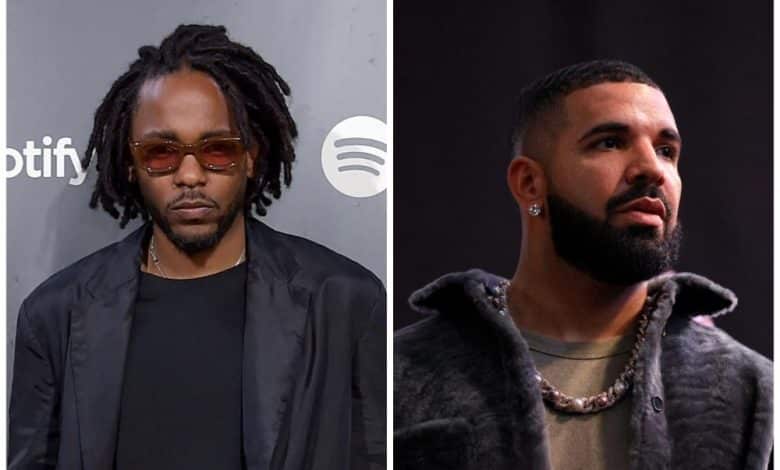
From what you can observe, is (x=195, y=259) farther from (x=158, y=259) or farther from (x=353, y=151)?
(x=353, y=151)

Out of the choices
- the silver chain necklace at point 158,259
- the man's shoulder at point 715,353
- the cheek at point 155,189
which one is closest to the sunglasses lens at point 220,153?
the cheek at point 155,189

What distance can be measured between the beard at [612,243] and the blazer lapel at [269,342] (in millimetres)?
603

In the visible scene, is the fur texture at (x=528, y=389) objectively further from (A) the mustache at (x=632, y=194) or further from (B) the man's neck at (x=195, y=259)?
(B) the man's neck at (x=195, y=259)

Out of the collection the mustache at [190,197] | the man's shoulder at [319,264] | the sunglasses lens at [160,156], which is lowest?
the man's shoulder at [319,264]

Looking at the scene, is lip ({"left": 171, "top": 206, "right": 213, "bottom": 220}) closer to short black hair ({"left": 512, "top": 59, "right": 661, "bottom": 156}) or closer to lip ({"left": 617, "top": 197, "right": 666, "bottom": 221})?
short black hair ({"left": 512, "top": 59, "right": 661, "bottom": 156})

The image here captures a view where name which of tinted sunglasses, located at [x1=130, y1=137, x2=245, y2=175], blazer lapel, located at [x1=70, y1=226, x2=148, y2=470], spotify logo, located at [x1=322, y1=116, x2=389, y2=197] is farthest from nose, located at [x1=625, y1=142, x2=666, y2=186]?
blazer lapel, located at [x1=70, y1=226, x2=148, y2=470]

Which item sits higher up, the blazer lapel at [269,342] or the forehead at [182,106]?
the forehead at [182,106]

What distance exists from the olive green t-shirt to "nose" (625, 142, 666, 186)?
1.26 feet

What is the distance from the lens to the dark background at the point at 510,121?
2.69m

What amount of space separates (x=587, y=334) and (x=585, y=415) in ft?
0.61

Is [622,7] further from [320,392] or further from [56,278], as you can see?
[56,278]

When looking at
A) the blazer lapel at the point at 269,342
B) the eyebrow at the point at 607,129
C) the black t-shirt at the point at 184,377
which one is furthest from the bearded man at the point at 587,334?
the black t-shirt at the point at 184,377

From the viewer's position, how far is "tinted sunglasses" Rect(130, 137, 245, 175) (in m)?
2.61

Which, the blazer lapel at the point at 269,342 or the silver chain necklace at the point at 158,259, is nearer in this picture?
the blazer lapel at the point at 269,342
